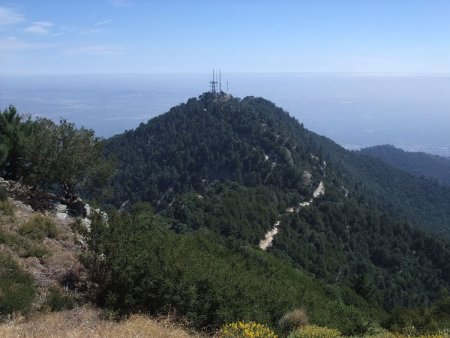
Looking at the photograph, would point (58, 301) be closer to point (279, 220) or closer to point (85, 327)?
point (85, 327)

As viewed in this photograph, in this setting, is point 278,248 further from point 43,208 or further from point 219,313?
point 219,313

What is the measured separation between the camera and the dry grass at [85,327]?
7.45 m

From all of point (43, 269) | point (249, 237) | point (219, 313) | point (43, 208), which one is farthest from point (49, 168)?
point (249, 237)

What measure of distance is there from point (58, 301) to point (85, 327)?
1729mm

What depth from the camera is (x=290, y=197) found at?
78812 mm

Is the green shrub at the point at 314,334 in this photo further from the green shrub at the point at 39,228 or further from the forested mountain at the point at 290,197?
the forested mountain at the point at 290,197

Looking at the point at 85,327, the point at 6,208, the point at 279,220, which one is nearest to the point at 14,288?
the point at 85,327

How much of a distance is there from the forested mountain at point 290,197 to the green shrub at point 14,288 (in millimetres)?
28497

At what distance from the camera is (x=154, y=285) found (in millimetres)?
9711

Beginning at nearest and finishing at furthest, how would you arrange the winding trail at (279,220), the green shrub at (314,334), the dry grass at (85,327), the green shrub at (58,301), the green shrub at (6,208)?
the dry grass at (85,327) < the green shrub at (314,334) < the green shrub at (58,301) < the green shrub at (6,208) < the winding trail at (279,220)

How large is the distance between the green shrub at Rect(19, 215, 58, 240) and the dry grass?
13.3 ft

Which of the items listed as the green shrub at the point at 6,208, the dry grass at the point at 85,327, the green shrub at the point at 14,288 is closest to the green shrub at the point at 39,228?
the green shrub at the point at 6,208

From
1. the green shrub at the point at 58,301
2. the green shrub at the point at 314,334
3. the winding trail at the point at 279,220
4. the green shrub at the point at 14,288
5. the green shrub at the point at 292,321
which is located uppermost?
the green shrub at the point at 14,288

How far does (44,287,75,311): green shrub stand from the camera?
373 inches
